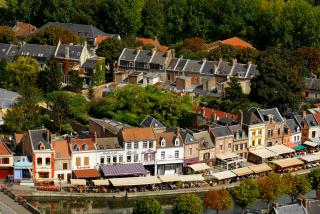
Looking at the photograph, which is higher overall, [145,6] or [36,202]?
[145,6]

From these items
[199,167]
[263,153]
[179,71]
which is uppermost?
[179,71]

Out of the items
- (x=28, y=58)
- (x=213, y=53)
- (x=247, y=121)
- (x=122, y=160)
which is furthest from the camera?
(x=213, y=53)

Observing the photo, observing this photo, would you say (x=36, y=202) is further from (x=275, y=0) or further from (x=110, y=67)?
(x=275, y=0)

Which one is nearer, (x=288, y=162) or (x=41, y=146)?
(x=41, y=146)

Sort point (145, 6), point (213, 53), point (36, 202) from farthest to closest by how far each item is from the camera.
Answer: point (145, 6) < point (213, 53) < point (36, 202)

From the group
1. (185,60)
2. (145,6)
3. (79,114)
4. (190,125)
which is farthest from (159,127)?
(145,6)

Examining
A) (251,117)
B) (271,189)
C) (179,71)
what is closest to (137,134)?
(251,117)

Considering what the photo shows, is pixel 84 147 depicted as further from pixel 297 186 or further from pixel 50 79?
pixel 50 79

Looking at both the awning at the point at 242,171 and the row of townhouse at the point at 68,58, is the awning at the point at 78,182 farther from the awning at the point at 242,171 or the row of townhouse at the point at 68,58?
the row of townhouse at the point at 68,58
